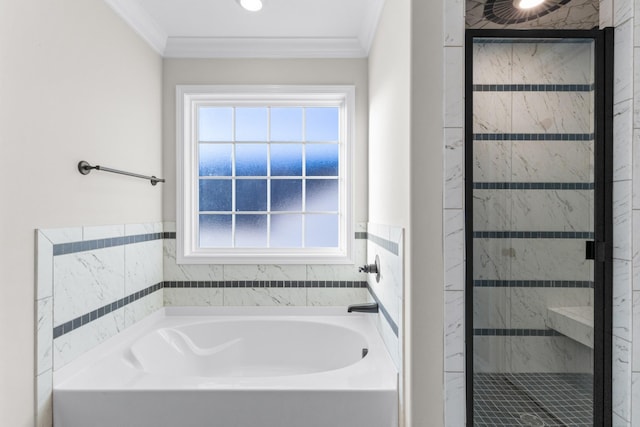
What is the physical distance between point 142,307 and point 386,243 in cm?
146

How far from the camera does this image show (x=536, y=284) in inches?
61.3

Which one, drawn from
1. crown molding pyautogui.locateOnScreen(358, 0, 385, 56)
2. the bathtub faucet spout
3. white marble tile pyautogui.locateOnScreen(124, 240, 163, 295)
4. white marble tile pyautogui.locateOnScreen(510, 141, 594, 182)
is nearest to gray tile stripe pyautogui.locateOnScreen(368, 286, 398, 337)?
the bathtub faucet spout

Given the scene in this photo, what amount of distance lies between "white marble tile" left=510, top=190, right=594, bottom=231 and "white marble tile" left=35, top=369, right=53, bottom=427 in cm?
183

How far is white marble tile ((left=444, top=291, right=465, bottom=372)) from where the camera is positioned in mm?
1437

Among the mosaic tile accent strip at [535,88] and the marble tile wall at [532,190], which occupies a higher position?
the mosaic tile accent strip at [535,88]

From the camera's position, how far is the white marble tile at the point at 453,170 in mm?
1438

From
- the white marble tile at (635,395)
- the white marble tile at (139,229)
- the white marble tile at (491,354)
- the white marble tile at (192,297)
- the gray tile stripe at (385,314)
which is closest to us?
the white marble tile at (635,395)

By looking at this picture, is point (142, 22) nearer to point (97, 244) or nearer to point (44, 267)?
point (97, 244)

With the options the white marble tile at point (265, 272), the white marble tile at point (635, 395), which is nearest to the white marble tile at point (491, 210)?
the white marble tile at point (635, 395)

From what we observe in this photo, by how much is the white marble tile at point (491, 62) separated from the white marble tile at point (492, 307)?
778 millimetres

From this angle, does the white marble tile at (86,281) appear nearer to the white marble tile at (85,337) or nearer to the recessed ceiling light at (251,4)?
the white marble tile at (85,337)

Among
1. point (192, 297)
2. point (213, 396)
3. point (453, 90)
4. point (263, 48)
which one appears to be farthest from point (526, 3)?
point (192, 297)

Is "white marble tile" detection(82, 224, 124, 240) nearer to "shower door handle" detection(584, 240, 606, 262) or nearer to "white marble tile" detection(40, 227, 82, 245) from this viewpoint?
"white marble tile" detection(40, 227, 82, 245)

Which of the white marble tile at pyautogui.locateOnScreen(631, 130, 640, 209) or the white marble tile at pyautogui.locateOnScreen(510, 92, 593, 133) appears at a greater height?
the white marble tile at pyautogui.locateOnScreen(510, 92, 593, 133)
